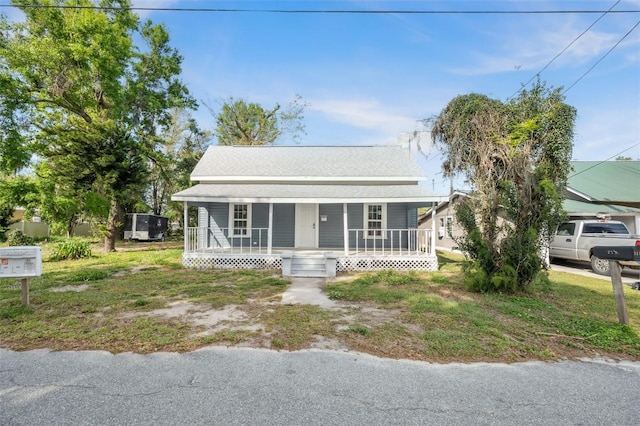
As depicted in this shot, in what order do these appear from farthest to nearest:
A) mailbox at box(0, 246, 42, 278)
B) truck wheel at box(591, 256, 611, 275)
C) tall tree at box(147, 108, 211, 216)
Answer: tall tree at box(147, 108, 211, 216)
truck wheel at box(591, 256, 611, 275)
mailbox at box(0, 246, 42, 278)

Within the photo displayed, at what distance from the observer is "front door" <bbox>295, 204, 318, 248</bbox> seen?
12.5 meters

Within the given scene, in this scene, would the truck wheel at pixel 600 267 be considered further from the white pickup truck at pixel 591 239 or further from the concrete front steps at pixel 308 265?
the concrete front steps at pixel 308 265

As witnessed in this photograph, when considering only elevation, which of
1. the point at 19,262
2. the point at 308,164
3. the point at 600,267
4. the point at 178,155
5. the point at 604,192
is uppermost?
the point at 178,155

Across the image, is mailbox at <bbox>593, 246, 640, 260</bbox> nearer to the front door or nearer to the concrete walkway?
the concrete walkway

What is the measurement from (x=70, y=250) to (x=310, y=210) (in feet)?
30.9

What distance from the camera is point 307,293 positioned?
7.02 meters

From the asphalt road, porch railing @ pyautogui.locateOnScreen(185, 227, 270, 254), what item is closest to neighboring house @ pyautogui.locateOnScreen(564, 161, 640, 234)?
the asphalt road

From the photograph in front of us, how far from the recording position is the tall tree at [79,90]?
1362 centimetres

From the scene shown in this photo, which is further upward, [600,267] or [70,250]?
[70,250]

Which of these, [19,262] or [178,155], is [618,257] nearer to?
[19,262]

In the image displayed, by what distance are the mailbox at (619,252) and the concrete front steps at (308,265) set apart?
619 cm

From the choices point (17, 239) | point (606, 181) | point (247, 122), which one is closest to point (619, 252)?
point (606, 181)

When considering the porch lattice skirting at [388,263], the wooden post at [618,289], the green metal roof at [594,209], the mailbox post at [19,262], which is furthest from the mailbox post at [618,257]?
the green metal roof at [594,209]

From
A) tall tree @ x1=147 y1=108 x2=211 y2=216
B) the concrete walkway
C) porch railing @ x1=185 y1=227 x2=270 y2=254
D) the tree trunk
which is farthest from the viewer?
tall tree @ x1=147 y1=108 x2=211 y2=216
